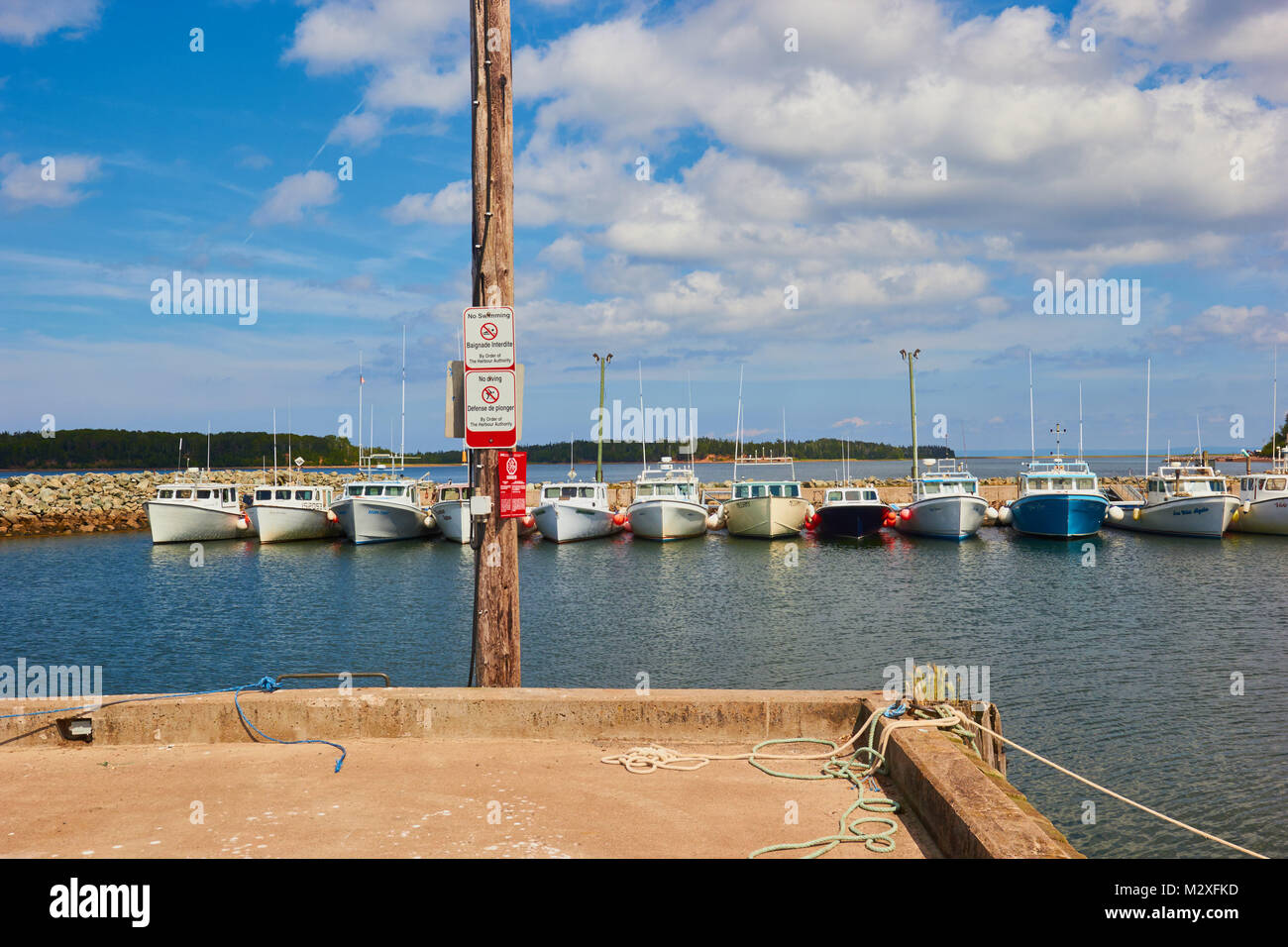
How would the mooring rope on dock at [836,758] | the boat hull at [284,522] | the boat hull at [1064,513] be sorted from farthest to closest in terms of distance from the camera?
the boat hull at [284,522] < the boat hull at [1064,513] < the mooring rope on dock at [836,758]

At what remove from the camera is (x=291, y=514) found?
156ft

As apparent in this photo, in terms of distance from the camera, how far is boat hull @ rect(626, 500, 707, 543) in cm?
4575

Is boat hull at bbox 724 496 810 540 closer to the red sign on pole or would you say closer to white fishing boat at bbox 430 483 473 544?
white fishing boat at bbox 430 483 473 544

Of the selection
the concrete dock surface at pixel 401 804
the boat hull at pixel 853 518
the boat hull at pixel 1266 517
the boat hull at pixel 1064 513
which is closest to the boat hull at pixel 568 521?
the boat hull at pixel 853 518

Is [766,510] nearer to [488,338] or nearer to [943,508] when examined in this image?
[943,508]

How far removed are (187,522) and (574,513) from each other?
1999cm

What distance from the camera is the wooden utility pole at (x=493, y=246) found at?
25.5 feet

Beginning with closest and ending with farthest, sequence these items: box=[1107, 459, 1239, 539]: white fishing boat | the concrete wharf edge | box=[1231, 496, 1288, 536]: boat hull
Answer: the concrete wharf edge → box=[1231, 496, 1288, 536]: boat hull → box=[1107, 459, 1239, 539]: white fishing boat

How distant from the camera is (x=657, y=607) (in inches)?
1094

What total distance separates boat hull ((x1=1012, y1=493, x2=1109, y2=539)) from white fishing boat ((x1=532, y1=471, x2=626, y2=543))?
21.2 metres

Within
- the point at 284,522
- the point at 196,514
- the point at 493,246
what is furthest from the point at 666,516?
the point at 493,246

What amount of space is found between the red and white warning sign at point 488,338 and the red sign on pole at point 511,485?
2.58 ft

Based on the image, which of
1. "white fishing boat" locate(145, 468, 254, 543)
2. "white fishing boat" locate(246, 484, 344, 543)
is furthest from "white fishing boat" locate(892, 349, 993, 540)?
"white fishing boat" locate(145, 468, 254, 543)

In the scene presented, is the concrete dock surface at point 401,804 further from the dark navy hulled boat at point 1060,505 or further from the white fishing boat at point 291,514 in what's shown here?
the dark navy hulled boat at point 1060,505
